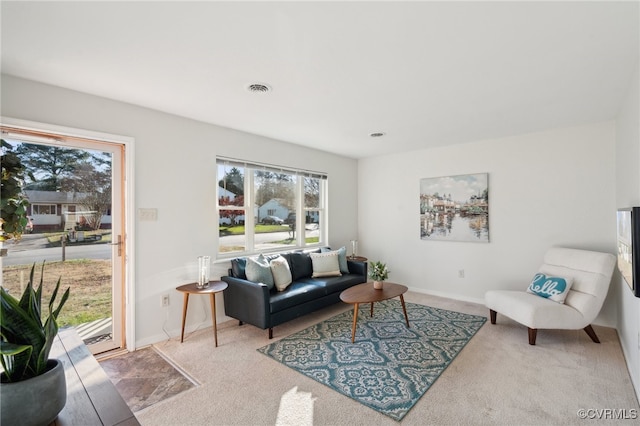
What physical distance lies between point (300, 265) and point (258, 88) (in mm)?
2426

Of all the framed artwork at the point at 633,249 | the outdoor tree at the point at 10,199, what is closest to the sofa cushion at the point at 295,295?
the outdoor tree at the point at 10,199

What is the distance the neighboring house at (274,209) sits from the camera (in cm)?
428

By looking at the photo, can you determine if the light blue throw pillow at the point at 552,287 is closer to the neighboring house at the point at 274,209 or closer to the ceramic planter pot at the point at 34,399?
the neighboring house at the point at 274,209

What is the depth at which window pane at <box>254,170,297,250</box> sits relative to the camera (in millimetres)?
4242

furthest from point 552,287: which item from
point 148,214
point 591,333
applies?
point 148,214

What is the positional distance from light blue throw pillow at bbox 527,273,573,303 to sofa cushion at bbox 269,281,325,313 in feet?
7.96

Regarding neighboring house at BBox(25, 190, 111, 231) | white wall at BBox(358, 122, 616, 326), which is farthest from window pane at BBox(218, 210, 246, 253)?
white wall at BBox(358, 122, 616, 326)

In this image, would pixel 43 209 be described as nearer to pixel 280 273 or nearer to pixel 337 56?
pixel 280 273

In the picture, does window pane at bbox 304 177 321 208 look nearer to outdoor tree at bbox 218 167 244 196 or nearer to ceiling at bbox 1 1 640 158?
outdoor tree at bbox 218 167 244 196

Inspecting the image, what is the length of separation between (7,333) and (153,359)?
207 centimetres

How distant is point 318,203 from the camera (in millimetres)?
5203

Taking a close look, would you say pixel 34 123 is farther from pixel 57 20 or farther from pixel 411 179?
pixel 411 179

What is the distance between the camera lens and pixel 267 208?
172 inches

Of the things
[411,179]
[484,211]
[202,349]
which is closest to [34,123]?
[202,349]
